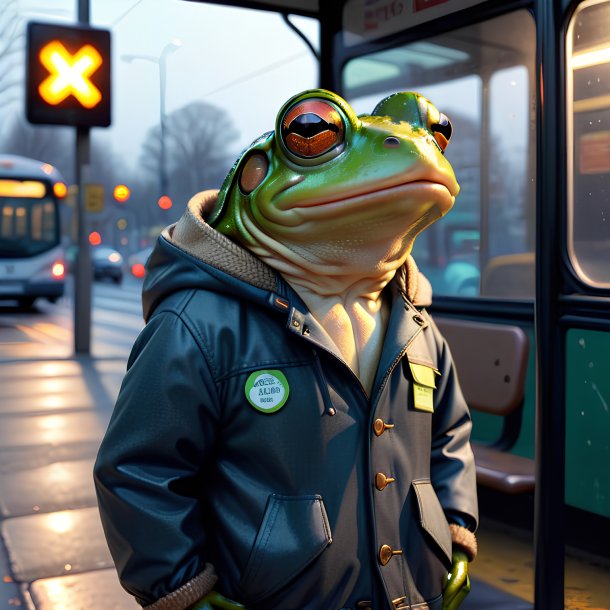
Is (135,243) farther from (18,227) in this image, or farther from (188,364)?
(188,364)

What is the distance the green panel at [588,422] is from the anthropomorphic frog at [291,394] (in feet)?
6.94

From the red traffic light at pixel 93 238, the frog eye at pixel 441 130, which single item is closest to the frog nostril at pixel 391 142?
the frog eye at pixel 441 130

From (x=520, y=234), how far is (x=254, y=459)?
315 centimetres

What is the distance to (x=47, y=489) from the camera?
4.72 metres

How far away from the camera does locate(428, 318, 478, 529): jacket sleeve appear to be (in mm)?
1788

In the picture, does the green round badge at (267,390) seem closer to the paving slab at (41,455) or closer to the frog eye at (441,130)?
the frog eye at (441,130)

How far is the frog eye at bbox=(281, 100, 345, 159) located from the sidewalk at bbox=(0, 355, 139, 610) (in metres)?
2.31

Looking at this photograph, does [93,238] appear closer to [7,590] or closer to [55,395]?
[55,395]

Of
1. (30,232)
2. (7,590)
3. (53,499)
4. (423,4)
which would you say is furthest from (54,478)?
(30,232)

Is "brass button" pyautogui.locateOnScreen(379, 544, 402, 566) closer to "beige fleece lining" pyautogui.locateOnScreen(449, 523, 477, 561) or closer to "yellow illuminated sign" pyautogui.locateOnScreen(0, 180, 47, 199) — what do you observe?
"beige fleece lining" pyautogui.locateOnScreen(449, 523, 477, 561)

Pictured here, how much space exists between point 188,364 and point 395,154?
19.2 inches

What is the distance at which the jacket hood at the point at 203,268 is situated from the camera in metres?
1.61

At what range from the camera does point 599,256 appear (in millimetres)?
3420

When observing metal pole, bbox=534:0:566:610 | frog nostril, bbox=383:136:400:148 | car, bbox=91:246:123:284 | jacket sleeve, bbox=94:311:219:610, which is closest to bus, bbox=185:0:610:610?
metal pole, bbox=534:0:566:610
